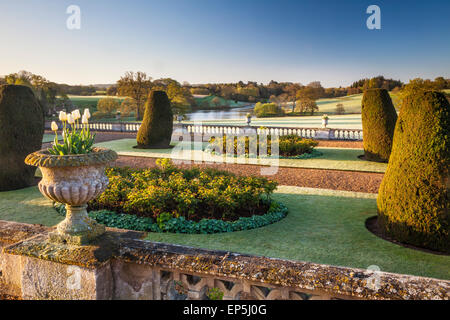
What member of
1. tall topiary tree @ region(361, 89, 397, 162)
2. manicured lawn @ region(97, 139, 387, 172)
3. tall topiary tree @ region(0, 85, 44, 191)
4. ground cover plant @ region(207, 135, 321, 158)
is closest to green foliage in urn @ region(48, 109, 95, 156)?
tall topiary tree @ region(0, 85, 44, 191)

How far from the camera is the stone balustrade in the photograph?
916 inches

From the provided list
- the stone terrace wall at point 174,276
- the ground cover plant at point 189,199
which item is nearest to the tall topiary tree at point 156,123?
the ground cover plant at point 189,199

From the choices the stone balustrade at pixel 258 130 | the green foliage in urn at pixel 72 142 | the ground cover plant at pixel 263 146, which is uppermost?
the green foliage in urn at pixel 72 142

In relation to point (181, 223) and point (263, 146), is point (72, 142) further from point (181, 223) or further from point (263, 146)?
point (263, 146)

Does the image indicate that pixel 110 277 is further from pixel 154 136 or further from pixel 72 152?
pixel 154 136

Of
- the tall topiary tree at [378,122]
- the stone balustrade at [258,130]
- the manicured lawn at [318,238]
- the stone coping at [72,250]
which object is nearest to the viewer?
the stone coping at [72,250]

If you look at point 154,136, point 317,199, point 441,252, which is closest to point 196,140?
point 154,136

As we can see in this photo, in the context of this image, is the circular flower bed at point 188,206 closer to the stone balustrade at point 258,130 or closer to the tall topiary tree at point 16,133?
the tall topiary tree at point 16,133

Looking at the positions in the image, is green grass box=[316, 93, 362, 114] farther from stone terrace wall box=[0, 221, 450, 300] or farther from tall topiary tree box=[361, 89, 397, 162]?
stone terrace wall box=[0, 221, 450, 300]

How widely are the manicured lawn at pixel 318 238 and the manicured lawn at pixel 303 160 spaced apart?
5.00 metres

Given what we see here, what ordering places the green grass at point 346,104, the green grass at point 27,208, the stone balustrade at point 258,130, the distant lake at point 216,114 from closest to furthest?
1. the green grass at point 27,208
2. the stone balustrade at point 258,130
3. the distant lake at point 216,114
4. the green grass at point 346,104

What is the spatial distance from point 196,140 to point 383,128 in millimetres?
13239

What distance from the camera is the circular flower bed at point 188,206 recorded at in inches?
274

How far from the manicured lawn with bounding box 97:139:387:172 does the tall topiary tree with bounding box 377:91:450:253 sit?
7266 mm
